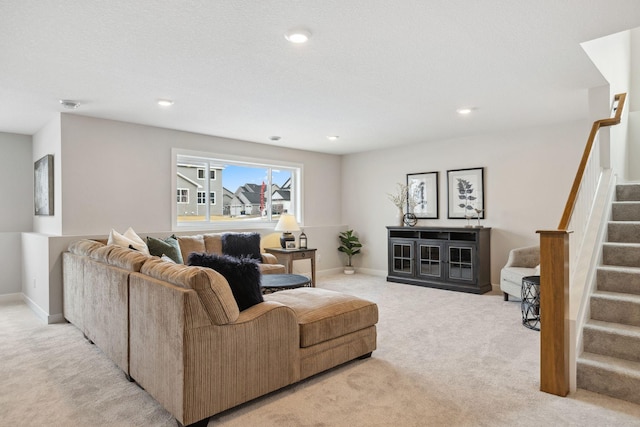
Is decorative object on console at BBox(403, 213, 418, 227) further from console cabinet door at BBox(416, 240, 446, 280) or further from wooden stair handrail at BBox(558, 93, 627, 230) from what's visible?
wooden stair handrail at BBox(558, 93, 627, 230)

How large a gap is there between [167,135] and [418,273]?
4.15 m

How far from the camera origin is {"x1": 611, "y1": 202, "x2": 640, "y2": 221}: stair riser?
3.57 m

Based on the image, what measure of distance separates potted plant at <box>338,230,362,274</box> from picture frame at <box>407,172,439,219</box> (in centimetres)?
121

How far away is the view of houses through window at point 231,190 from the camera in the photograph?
5570 mm

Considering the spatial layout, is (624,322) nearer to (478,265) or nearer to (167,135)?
(478,265)

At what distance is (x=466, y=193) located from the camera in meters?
5.94

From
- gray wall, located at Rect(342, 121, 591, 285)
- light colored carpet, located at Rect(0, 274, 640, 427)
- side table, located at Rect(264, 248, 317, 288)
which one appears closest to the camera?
light colored carpet, located at Rect(0, 274, 640, 427)

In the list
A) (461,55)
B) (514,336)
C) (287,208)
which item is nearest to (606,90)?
(461,55)

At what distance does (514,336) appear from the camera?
11.7 feet

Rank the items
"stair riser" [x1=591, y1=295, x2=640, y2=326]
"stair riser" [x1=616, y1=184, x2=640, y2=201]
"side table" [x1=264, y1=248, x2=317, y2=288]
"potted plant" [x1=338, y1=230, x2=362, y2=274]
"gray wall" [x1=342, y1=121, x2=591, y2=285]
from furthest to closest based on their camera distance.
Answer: "potted plant" [x1=338, y1=230, x2=362, y2=274] < "side table" [x1=264, y1=248, x2=317, y2=288] < "gray wall" [x1=342, y1=121, x2=591, y2=285] < "stair riser" [x1=616, y1=184, x2=640, y2=201] < "stair riser" [x1=591, y1=295, x2=640, y2=326]

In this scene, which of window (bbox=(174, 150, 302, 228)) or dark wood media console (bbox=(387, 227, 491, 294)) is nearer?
dark wood media console (bbox=(387, 227, 491, 294))

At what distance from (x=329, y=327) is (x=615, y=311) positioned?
203cm

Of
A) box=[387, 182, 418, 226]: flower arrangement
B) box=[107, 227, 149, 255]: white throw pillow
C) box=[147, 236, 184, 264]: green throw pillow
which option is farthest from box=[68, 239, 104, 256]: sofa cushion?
box=[387, 182, 418, 226]: flower arrangement

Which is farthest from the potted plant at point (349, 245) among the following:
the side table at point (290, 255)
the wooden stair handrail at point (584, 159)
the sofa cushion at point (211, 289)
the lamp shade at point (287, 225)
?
the sofa cushion at point (211, 289)
